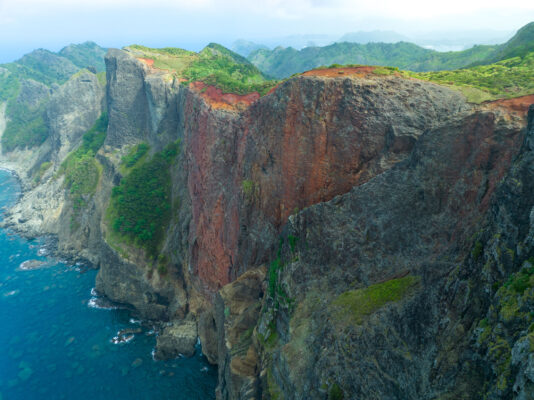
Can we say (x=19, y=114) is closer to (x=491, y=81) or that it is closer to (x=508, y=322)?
(x=491, y=81)

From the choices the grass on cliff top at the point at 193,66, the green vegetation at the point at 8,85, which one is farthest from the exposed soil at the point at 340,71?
the green vegetation at the point at 8,85

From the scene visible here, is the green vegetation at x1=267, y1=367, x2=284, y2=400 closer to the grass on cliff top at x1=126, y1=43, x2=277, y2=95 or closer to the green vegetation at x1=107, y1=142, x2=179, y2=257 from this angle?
the green vegetation at x1=107, y1=142, x2=179, y2=257

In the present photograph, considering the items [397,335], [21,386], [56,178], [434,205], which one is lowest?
[21,386]

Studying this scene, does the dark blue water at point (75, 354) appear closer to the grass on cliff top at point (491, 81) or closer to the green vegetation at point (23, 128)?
the grass on cliff top at point (491, 81)

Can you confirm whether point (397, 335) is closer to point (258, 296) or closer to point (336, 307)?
point (336, 307)

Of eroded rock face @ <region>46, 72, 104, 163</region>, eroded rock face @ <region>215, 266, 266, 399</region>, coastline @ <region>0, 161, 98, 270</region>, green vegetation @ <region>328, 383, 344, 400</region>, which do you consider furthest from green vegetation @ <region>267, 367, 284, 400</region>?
eroded rock face @ <region>46, 72, 104, 163</region>

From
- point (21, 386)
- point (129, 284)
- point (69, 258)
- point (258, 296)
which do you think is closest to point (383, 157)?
point (258, 296)

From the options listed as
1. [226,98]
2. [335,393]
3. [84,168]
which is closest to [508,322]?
[335,393]

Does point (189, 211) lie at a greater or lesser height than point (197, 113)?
lesser
